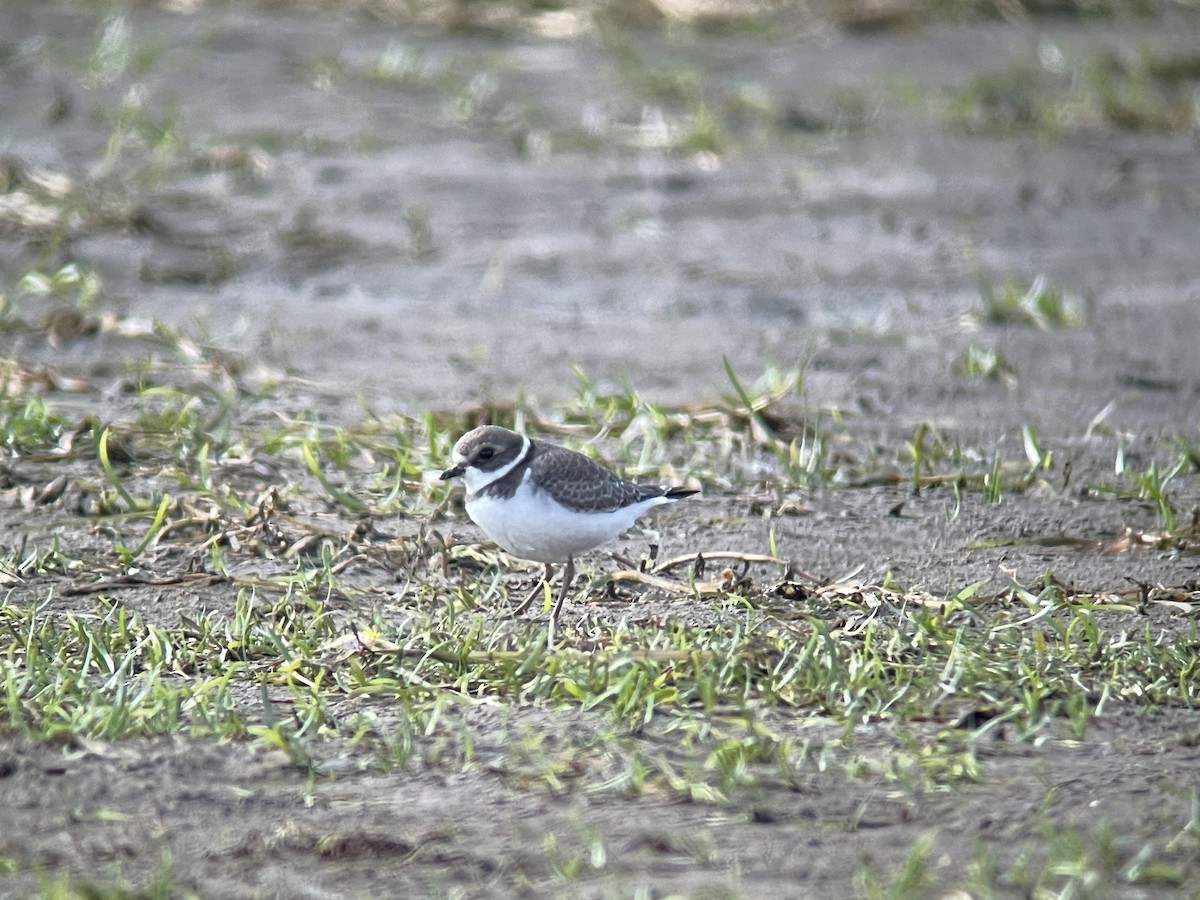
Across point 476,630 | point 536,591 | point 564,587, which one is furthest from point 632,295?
point 476,630

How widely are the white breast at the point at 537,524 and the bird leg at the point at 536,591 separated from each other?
0.18 m

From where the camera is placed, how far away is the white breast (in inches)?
206

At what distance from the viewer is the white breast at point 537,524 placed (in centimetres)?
523

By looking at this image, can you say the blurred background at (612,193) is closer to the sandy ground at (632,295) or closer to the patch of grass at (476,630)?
the sandy ground at (632,295)

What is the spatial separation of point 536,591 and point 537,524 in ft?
1.31

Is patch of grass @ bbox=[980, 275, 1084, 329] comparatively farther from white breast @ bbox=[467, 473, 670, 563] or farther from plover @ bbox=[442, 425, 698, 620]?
white breast @ bbox=[467, 473, 670, 563]

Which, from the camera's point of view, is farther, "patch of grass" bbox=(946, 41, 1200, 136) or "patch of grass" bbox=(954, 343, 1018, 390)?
"patch of grass" bbox=(946, 41, 1200, 136)

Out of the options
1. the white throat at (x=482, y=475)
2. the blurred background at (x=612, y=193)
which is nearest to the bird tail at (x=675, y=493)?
the white throat at (x=482, y=475)

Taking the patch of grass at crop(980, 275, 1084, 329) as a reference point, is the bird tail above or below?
above

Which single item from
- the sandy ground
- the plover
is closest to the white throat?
the plover

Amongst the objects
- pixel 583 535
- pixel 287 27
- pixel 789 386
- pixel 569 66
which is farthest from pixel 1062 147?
pixel 583 535

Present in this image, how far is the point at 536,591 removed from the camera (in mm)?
5539

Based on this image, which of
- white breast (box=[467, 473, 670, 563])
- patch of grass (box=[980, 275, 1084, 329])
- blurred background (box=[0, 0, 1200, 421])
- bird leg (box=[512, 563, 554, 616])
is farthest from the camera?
patch of grass (box=[980, 275, 1084, 329])

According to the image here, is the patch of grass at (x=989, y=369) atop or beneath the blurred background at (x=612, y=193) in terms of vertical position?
atop
